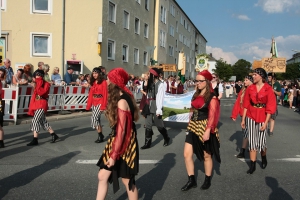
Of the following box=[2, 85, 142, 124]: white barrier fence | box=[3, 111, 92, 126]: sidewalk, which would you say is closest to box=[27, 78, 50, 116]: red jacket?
box=[2, 85, 142, 124]: white barrier fence

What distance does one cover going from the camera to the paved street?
4.36 m

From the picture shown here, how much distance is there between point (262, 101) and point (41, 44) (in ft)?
64.8

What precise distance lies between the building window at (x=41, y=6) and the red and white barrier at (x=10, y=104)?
1319 centimetres

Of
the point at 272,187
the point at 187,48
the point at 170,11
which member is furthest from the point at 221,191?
the point at 187,48

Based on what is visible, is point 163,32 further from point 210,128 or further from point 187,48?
point 210,128

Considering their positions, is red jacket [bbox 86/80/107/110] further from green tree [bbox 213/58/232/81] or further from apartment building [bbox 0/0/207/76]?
green tree [bbox 213/58/232/81]

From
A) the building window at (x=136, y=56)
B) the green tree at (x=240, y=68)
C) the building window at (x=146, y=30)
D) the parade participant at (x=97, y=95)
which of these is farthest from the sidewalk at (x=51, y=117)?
the green tree at (x=240, y=68)

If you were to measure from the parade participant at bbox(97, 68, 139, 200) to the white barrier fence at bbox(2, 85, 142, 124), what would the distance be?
6.20 metres

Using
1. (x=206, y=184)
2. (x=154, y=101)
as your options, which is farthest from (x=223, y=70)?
(x=206, y=184)

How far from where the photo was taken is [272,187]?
15.5ft

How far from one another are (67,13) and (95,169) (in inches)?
747

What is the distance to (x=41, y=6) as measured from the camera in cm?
2205

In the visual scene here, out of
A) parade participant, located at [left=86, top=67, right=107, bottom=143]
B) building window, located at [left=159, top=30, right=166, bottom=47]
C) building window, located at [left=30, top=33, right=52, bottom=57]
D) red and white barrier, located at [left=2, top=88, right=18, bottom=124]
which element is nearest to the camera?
parade participant, located at [left=86, top=67, right=107, bottom=143]

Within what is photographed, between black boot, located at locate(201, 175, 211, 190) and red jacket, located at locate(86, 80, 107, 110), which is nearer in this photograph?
black boot, located at locate(201, 175, 211, 190)
